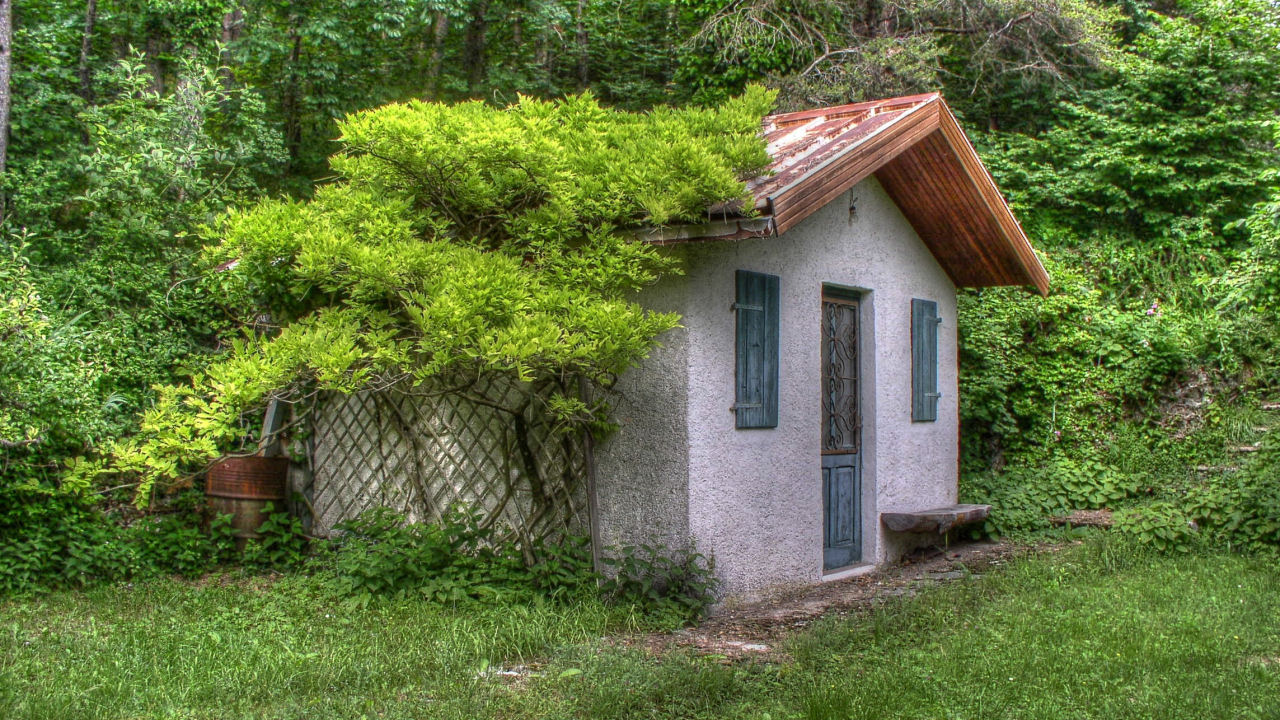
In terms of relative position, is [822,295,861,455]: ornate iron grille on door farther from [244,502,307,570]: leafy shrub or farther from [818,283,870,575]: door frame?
[244,502,307,570]: leafy shrub

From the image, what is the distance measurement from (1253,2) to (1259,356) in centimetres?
527

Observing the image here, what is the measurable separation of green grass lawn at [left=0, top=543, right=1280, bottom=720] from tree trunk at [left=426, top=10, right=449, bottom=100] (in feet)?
34.1

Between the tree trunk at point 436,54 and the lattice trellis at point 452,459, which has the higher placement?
the tree trunk at point 436,54

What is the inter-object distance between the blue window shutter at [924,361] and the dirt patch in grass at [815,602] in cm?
121

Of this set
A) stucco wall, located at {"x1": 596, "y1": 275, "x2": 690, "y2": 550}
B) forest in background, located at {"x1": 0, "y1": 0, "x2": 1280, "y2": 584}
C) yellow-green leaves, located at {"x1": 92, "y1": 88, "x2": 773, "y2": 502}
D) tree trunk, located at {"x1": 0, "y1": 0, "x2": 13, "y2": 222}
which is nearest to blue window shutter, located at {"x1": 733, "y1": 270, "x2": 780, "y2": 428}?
stucco wall, located at {"x1": 596, "y1": 275, "x2": 690, "y2": 550}

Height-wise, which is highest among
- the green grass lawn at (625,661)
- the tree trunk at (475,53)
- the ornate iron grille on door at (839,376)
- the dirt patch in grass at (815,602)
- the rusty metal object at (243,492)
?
the tree trunk at (475,53)

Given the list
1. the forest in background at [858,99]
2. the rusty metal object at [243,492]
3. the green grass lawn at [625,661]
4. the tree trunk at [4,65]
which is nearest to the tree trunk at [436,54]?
the forest in background at [858,99]

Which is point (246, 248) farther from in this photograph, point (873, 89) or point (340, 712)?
point (873, 89)

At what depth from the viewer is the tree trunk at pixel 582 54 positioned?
641 inches

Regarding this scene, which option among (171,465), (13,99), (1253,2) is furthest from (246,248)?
(1253,2)

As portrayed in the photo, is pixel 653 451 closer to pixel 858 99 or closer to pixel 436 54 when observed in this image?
pixel 858 99

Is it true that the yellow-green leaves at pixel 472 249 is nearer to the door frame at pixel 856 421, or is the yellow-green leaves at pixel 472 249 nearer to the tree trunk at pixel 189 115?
the door frame at pixel 856 421

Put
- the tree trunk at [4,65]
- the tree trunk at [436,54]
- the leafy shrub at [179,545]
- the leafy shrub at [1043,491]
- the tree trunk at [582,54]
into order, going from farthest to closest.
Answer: the tree trunk at [582,54]
the tree trunk at [436,54]
the leafy shrub at [1043,491]
the tree trunk at [4,65]
the leafy shrub at [179,545]

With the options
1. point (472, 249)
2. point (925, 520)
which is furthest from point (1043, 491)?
point (472, 249)
